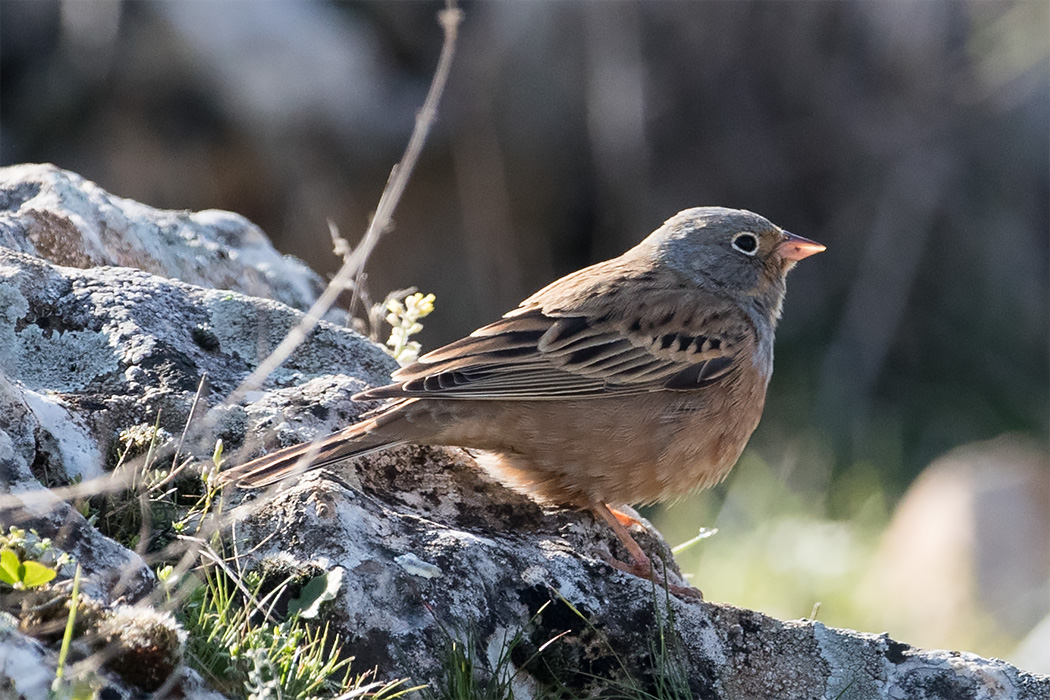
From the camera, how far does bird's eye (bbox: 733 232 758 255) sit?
238 inches

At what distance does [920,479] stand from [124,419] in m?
7.67

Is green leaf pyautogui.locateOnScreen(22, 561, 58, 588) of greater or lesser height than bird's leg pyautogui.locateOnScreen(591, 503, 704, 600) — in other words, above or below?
below

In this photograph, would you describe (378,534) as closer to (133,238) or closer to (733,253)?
(133,238)

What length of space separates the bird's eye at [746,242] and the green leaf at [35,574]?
403 cm

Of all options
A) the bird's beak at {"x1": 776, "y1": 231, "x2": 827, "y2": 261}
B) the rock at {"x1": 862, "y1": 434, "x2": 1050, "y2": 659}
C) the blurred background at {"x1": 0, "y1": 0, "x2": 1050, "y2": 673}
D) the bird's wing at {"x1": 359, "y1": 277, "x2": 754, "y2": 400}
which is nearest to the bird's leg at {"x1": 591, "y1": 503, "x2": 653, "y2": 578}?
the bird's wing at {"x1": 359, "y1": 277, "x2": 754, "y2": 400}

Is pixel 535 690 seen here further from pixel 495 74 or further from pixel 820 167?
pixel 820 167

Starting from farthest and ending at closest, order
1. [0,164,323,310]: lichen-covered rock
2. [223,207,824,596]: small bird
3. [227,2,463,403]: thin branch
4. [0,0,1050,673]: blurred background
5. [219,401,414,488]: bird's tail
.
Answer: [0,0,1050,673]: blurred background → [0,164,323,310]: lichen-covered rock → [223,207,824,596]: small bird → [219,401,414,488]: bird's tail → [227,2,463,403]: thin branch

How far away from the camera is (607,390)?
5102mm

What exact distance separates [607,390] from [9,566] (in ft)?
9.16

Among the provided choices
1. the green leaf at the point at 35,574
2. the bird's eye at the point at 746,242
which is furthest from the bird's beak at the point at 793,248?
the green leaf at the point at 35,574

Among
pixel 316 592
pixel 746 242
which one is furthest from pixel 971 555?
pixel 316 592

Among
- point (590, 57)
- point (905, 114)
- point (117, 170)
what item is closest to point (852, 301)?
point (905, 114)

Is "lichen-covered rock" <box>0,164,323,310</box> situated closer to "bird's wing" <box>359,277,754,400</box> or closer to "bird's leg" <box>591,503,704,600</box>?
"bird's wing" <box>359,277,754,400</box>

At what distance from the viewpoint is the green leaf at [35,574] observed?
2.78m
